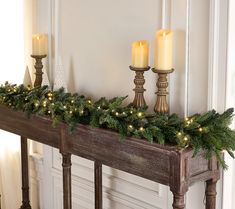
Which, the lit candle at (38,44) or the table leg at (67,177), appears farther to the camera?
the lit candle at (38,44)

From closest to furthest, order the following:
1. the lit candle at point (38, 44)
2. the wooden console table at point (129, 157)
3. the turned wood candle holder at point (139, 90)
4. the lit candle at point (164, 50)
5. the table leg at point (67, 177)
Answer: the wooden console table at point (129, 157), the lit candle at point (164, 50), the turned wood candle holder at point (139, 90), the table leg at point (67, 177), the lit candle at point (38, 44)

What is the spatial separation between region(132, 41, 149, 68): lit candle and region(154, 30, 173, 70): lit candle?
0.08 meters

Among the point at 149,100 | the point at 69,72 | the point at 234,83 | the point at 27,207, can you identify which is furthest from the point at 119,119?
the point at 27,207

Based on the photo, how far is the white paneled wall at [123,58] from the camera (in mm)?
1974

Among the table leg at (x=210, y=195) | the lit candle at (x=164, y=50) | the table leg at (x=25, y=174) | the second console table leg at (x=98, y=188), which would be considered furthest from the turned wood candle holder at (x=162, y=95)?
the table leg at (x=25, y=174)

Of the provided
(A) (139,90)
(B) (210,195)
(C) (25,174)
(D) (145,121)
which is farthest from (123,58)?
(C) (25,174)

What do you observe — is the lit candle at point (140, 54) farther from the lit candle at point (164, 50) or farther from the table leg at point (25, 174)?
the table leg at point (25, 174)

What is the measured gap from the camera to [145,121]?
74.0 inches

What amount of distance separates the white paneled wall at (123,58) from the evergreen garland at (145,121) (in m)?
0.17

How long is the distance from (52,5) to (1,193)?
106 centimetres

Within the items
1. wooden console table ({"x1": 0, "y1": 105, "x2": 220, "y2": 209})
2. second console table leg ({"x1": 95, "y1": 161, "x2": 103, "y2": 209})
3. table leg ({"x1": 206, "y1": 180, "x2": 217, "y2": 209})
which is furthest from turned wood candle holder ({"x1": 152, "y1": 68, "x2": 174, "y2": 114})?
second console table leg ({"x1": 95, "y1": 161, "x2": 103, "y2": 209})

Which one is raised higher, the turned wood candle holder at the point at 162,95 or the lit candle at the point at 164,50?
the lit candle at the point at 164,50

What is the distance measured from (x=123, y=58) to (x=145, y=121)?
19.8 inches

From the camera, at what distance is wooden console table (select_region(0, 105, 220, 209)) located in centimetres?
176
